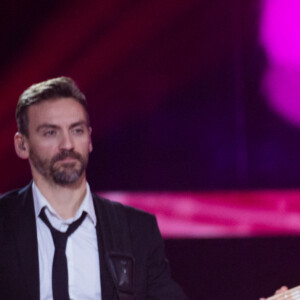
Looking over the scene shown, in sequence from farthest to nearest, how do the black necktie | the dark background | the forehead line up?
1. the dark background
2. the forehead
3. the black necktie

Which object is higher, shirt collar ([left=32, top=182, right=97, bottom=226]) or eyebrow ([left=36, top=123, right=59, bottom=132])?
eyebrow ([left=36, top=123, right=59, bottom=132])

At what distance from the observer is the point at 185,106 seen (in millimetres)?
2887

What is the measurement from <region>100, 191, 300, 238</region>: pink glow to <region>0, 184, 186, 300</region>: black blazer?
723 millimetres

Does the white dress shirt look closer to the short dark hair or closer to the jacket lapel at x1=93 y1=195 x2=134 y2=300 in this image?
the jacket lapel at x1=93 y1=195 x2=134 y2=300

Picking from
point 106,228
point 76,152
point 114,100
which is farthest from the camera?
point 114,100

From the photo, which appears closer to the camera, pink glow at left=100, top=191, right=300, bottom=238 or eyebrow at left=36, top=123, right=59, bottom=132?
eyebrow at left=36, top=123, right=59, bottom=132

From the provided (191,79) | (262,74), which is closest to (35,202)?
(191,79)

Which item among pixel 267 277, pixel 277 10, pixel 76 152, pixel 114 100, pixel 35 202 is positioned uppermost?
pixel 277 10

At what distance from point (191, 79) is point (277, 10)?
0.52 metres

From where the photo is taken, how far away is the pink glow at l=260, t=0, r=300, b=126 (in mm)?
2859

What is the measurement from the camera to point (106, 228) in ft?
6.62

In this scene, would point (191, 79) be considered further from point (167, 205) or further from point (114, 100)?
point (167, 205)

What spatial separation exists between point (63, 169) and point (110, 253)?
1.01 feet

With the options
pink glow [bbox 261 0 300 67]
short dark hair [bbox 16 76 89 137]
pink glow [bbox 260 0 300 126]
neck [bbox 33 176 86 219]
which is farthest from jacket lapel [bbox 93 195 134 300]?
pink glow [bbox 261 0 300 67]
